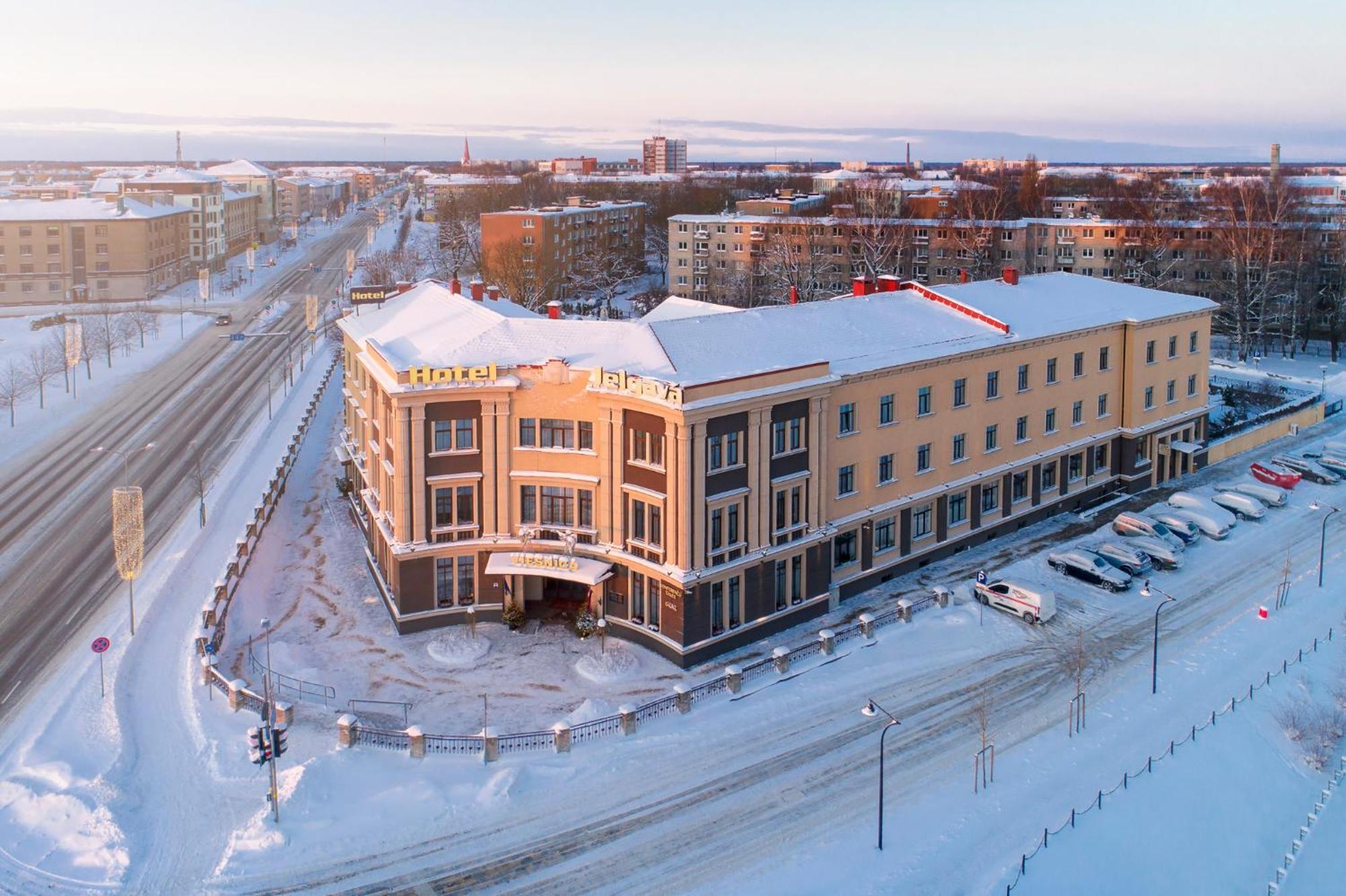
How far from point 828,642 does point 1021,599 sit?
9.25 meters

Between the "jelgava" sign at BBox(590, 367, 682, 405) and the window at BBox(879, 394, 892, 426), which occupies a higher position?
the "jelgava" sign at BBox(590, 367, 682, 405)

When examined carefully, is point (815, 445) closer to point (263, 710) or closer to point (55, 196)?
point (263, 710)

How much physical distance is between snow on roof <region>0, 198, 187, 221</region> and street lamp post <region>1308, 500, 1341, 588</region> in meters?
138

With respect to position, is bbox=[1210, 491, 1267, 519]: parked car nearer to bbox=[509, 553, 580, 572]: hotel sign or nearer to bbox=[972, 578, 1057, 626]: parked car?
bbox=[972, 578, 1057, 626]: parked car

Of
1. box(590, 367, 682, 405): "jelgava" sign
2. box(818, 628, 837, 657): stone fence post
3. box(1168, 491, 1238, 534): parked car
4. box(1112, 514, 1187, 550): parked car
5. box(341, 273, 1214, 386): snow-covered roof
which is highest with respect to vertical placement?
box(341, 273, 1214, 386): snow-covered roof

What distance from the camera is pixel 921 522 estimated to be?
49.7 meters

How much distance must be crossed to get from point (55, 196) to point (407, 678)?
178 meters

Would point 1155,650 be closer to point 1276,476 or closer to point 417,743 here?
point 417,743

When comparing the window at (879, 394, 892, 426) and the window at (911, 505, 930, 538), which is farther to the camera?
the window at (911, 505, 930, 538)

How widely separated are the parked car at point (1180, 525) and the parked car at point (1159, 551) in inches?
60.2

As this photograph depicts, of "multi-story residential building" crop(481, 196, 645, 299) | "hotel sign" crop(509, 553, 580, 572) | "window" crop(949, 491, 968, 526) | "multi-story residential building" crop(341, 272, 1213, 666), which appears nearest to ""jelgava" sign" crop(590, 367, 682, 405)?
"multi-story residential building" crop(341, 272, 1213, 666)

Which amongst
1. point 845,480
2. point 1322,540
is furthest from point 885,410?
point 1322,540

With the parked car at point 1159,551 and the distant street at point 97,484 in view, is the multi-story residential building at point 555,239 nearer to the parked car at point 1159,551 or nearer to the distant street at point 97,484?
the distant street at point 97,484

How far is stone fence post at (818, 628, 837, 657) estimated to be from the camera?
40.3 metres
